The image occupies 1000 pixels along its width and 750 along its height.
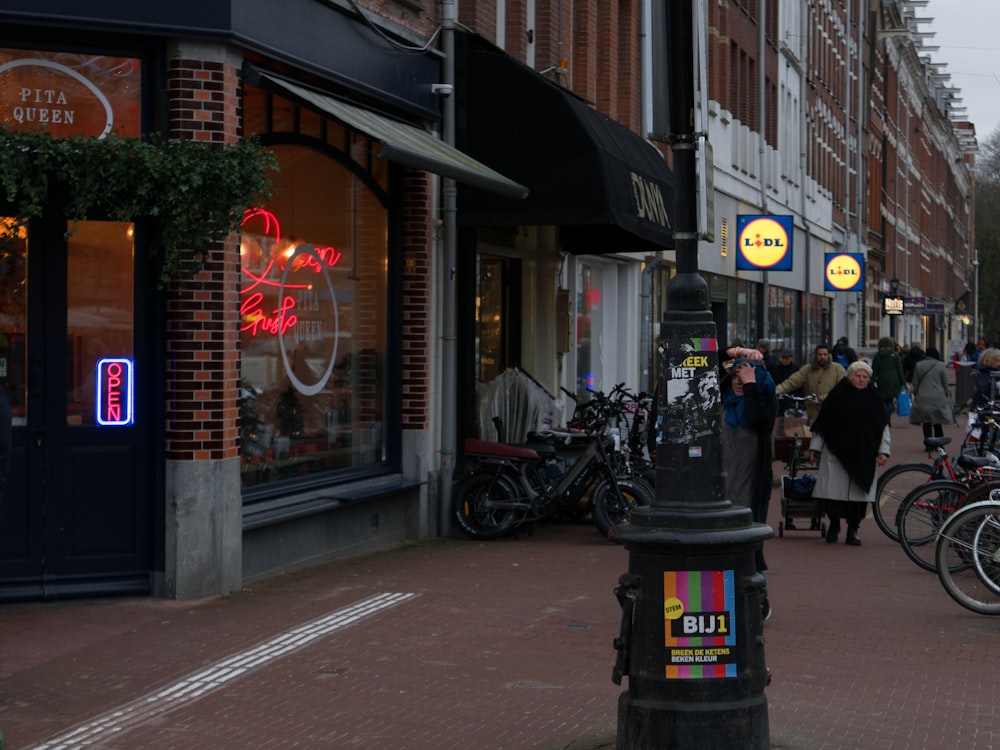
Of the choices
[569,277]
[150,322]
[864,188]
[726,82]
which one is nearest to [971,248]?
[864,188]

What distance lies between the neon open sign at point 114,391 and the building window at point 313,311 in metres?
1.08

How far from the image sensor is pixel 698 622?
6492 millimetres

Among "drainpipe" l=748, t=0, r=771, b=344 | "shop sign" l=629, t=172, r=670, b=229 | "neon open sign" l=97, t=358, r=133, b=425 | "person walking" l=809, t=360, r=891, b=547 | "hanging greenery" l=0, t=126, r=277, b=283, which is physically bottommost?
"person walking" l=809, t=360, r=891, b=547

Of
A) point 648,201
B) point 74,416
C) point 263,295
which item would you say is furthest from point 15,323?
point 648,201

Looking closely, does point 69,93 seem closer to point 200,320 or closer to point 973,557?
point 200,320

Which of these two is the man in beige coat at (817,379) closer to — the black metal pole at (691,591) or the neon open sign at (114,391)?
the neon open sign at (114,391)

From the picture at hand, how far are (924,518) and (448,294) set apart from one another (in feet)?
15.1

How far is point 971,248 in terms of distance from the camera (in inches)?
4626

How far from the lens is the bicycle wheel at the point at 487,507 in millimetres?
14266

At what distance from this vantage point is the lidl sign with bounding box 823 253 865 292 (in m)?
36.4

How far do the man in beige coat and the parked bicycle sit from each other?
567 centimetres

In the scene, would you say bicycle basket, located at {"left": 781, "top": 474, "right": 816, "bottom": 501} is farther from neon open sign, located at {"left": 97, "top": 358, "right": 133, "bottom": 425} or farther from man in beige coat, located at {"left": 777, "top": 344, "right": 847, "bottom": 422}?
neon open sign, located at {"left": 97, "top": 358, "right": 133, "bottom": 425}

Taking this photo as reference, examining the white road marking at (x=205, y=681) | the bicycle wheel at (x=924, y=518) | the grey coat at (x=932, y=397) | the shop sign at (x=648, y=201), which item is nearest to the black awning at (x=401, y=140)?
the shop sign at (x=648, y=201)

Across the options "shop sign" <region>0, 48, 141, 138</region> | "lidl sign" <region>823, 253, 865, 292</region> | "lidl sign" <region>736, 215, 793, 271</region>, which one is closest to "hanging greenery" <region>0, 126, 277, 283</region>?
"shop sign" <region>0, 48, 141, 138</region>
